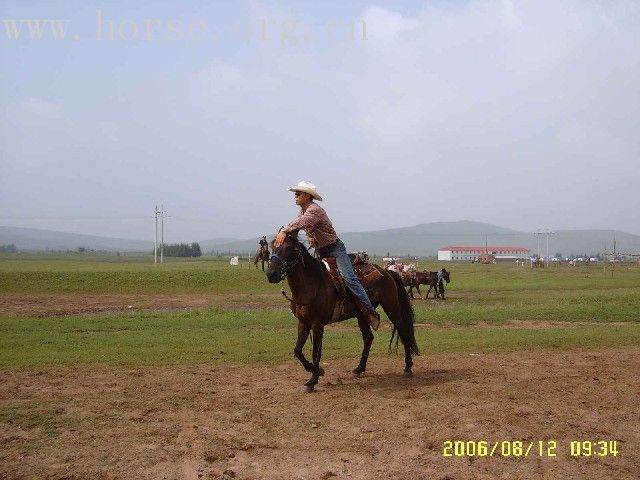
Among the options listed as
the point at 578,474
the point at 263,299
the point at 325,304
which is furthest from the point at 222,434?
the point at 263,299

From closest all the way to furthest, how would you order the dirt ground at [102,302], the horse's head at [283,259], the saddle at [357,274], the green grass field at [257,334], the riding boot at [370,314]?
the horse's head at [283,259] → the saddle at [357,274] → the riding boot at [370,314] → the green grass field at [257,334] → the dirt ground at [102,302]

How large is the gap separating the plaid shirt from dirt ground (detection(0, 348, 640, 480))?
2474 mm

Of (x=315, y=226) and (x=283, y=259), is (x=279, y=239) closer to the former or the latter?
(x=283, y=259)

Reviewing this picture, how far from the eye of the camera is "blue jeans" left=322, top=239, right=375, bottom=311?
10.7m

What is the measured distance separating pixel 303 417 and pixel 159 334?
1103cm

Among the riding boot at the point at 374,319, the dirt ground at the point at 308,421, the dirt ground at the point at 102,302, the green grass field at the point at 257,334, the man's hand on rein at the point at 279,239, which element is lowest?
the dirt ground at the point at 102,302

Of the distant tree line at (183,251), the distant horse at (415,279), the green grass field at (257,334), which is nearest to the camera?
the green grass field at (257,334)

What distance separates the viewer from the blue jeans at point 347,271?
35.1 feet

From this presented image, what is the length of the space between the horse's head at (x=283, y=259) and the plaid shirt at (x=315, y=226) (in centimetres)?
19

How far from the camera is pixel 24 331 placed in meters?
19.3

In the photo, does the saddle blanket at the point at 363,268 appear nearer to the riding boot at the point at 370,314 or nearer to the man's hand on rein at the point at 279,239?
the riding boot at the point at 370,314

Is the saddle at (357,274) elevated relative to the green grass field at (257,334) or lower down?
elevated
